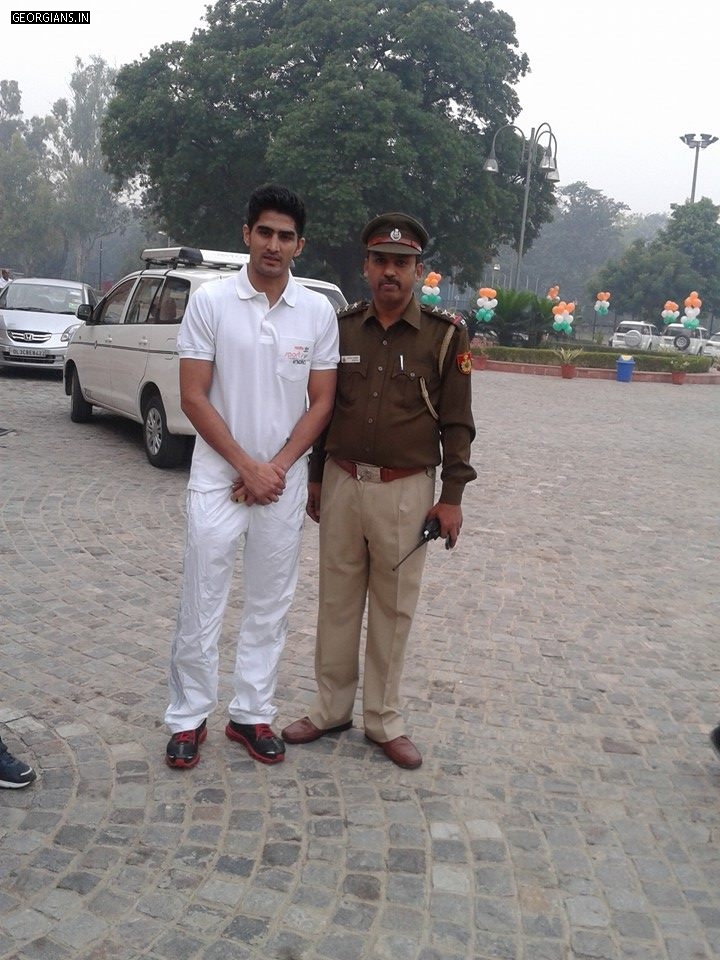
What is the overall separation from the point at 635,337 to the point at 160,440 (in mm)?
38173

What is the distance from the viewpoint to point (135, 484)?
26.6 ft

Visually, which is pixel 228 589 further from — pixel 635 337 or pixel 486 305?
pixel 635 337

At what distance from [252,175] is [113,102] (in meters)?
5.66

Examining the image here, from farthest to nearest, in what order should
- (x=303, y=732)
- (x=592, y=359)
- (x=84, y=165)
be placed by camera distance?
(x=84, y=165) → (x=592, y=359) → (x=303, y=732)

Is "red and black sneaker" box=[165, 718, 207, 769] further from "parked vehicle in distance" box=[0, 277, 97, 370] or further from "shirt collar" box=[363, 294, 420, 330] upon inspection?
"parked vehicle in distance" box=[0, 277, 97, 370]

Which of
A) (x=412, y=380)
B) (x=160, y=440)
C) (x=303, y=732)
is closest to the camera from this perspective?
(x=412, y=380)

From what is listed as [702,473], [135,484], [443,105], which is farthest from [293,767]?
[443,105]

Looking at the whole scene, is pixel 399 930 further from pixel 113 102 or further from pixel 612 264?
pixel 612 264

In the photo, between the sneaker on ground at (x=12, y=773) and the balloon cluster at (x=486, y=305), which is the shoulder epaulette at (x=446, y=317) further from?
the balloon cluster at (x=486, y=305)

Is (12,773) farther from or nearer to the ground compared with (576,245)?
nearer to the ground

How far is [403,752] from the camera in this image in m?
3.56

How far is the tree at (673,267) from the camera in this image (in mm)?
56062

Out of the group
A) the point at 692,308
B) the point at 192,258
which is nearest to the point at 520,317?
the point at 692,308

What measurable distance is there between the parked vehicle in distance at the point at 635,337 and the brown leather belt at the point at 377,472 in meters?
39.5
